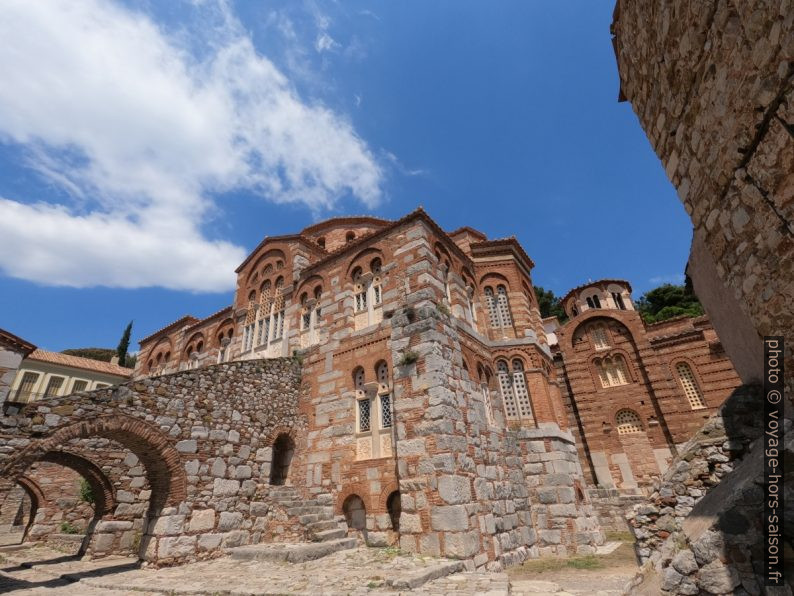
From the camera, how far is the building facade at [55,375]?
2677 centimetres

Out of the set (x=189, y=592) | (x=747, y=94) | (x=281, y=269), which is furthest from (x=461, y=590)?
(x=281, y=269)

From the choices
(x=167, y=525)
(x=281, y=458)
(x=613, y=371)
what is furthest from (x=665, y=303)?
(x=167, y=525)

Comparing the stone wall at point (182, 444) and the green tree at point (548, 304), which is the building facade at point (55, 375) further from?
the green tree at point (548, 304)

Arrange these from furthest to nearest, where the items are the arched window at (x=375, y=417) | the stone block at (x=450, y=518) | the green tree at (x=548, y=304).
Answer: the green tree at (x=548, y=304)
the arched window at (x=375, y=417)
the stone block at (x=450, y=518)

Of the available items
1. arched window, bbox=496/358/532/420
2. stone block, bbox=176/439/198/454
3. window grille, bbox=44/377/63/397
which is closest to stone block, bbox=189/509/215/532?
stone block, bbox=176/439/198/454

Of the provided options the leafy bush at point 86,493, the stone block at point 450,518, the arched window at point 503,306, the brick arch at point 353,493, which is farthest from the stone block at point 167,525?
the arched window at point 503,306

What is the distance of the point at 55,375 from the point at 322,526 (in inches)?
1119

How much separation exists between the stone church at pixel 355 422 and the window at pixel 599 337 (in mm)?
7893

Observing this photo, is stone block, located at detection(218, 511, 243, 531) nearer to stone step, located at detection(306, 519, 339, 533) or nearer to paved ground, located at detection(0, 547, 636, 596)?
paved ground, located at detection(0, 547, 636, 596)

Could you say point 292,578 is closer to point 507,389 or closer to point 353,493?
point 353,493

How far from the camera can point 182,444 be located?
9.29 metres

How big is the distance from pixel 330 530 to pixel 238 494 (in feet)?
8.52

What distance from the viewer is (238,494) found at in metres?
10.2

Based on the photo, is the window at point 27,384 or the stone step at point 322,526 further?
the window at point 27,384
